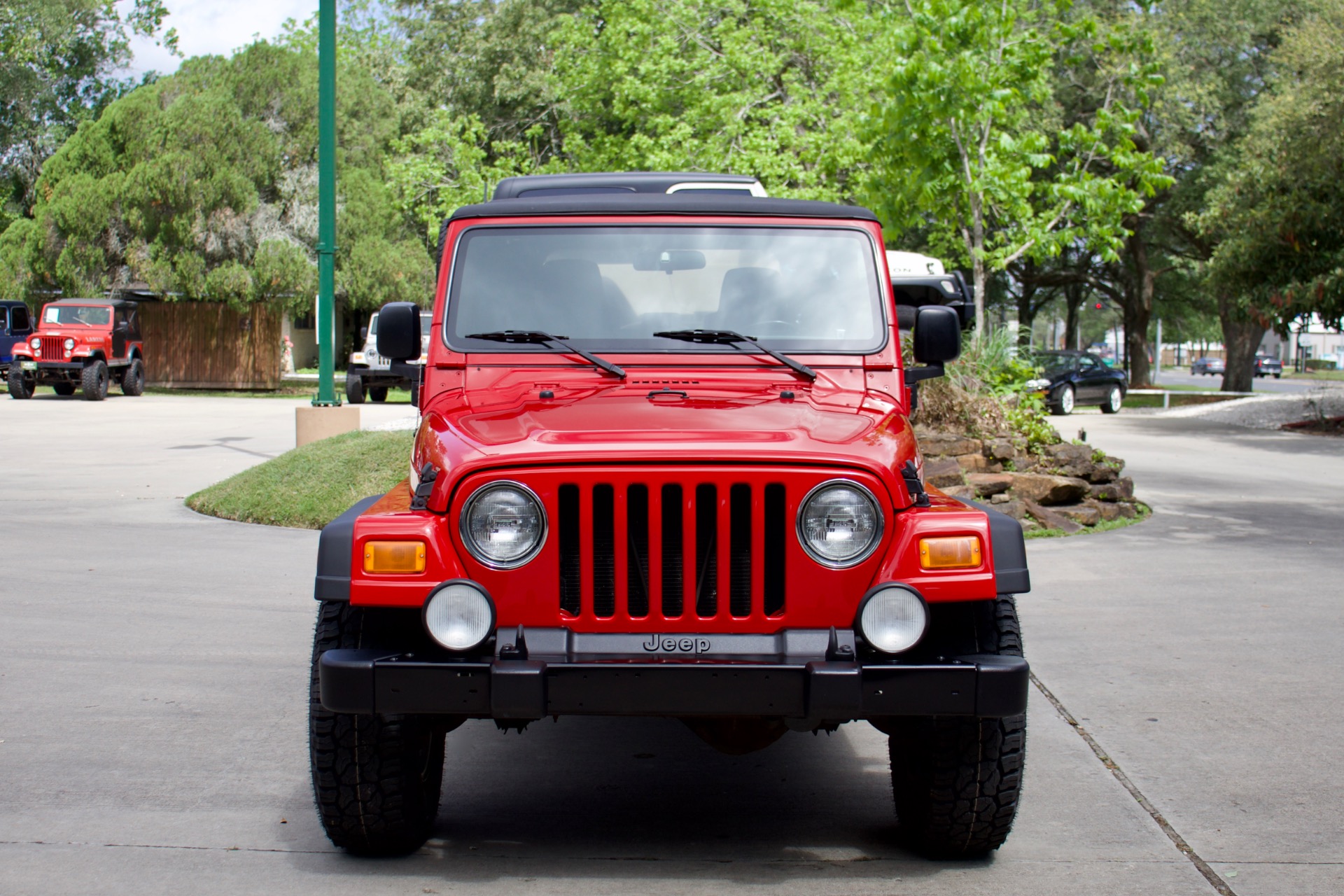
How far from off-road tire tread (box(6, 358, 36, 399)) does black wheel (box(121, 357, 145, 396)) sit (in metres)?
2.32

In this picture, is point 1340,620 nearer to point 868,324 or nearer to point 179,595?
point 868,324

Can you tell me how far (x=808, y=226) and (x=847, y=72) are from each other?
22037mm

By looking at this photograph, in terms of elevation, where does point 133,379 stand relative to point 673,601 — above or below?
above

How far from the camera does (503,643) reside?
371cm

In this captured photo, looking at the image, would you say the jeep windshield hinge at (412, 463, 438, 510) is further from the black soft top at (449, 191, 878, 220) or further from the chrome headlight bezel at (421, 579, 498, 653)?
the black soft top at (449, 191, 878, 220)

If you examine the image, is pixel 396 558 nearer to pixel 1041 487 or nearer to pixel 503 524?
pixel 503 524

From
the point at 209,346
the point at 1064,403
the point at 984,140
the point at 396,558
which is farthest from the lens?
the point at 209,346

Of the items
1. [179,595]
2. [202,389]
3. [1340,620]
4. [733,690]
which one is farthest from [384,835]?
[202,389]

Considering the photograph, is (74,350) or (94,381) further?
(74,350)

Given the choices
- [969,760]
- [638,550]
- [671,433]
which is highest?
[671,433]

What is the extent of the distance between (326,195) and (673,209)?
10.9 m

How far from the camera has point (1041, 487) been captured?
38.2ft

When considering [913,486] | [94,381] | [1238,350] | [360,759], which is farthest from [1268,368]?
[360,759]

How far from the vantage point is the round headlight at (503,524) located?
377 cm
